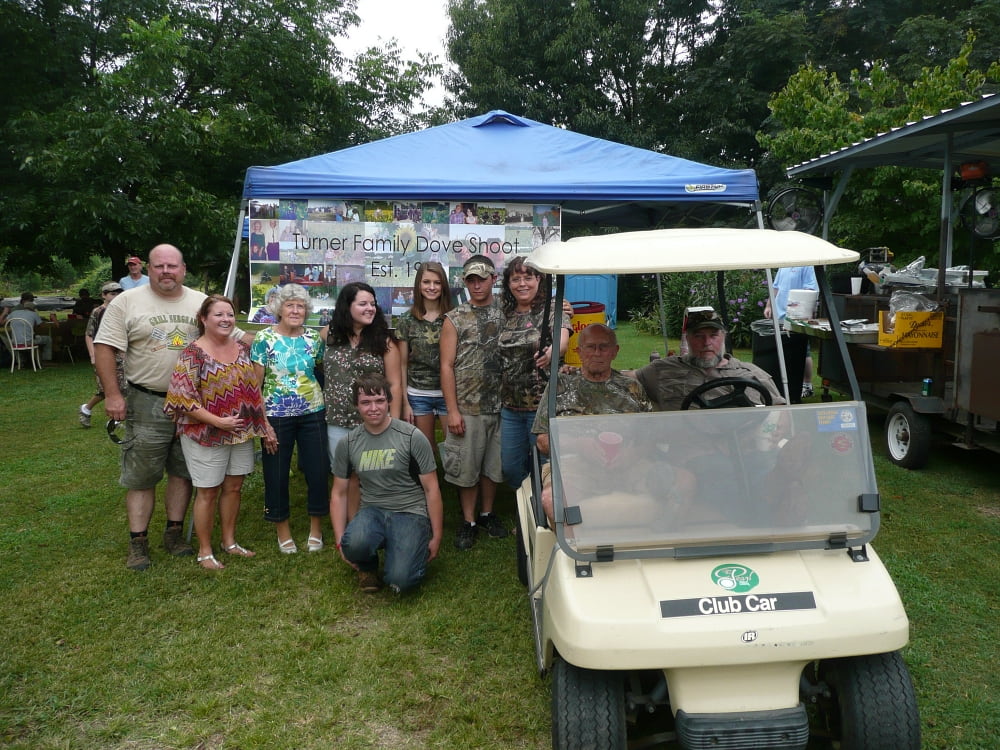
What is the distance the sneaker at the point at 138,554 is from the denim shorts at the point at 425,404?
1658 mm

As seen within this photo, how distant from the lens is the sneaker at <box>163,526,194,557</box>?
4340 millimetres

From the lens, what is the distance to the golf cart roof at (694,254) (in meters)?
2.32

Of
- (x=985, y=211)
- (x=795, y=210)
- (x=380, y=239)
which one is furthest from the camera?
(x=985, y=211)

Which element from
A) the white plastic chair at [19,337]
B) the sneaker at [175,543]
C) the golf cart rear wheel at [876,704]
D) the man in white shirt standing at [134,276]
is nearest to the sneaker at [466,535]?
the sneaker at [175,543]

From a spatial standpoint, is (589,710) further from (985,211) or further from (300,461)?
(985,211)

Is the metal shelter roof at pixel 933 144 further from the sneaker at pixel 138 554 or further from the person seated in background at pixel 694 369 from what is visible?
the sneaker at pixel 138 554

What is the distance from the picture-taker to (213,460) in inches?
157

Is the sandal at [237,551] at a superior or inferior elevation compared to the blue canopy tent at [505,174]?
inferior

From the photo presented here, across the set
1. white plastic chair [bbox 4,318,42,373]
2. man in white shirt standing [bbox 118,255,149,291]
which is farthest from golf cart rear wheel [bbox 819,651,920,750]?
white plastic chair [bbox 4,318,42,373]

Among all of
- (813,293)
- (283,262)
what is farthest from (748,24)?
(283,262)

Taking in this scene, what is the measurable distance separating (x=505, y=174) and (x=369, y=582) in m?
2.68

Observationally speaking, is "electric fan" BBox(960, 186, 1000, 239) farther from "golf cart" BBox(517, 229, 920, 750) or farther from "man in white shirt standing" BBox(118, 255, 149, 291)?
"man in white shirt standing" BBox(118, 255, 149, 291)

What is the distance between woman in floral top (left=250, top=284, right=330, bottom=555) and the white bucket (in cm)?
482

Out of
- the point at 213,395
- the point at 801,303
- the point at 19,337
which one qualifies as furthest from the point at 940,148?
the point at 19,337
